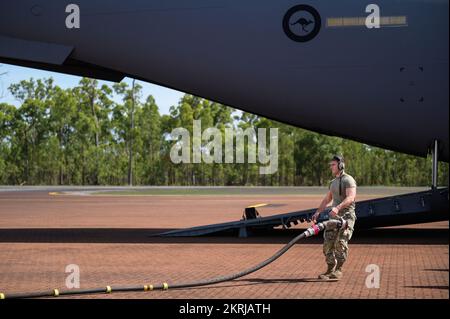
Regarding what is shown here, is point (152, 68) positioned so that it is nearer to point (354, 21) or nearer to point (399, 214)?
point (354, 21)

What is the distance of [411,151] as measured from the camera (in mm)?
17844

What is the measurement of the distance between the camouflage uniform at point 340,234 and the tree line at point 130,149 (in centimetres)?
7639

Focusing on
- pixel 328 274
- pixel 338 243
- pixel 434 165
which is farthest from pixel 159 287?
pixel 434 165

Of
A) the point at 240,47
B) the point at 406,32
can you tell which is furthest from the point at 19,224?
the point at 406,32

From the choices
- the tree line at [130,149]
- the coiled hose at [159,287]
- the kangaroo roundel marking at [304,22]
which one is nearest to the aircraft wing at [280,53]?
the kangaroo roundel marking at [304,22]

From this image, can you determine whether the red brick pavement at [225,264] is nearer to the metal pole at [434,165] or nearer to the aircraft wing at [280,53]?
the metal pole at [434,165]

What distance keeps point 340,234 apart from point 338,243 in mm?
150

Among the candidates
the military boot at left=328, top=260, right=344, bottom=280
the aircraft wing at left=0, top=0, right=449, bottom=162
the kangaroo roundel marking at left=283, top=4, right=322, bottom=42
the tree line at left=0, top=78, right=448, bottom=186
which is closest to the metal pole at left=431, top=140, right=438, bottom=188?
the aircraft wing at left=0, top=0, right=449, bottom=162

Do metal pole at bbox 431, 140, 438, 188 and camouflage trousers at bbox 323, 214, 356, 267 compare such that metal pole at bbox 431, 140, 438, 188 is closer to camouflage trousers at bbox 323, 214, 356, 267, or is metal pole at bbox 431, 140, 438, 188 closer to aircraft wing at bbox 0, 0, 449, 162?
aircraft wing at bbox 0, 0, 449, 162

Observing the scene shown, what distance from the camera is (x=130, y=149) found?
297ft

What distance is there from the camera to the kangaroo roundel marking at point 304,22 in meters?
16.6

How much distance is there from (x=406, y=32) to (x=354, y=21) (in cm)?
Answer: 121

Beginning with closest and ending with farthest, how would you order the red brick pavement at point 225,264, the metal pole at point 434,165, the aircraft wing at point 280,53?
Answer: the red brick pavement at point 225,264 < the aircraft wing at point 280,53 < the metal pole at point 434,165

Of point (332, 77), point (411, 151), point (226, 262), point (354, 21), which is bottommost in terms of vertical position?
point (226, 262)
